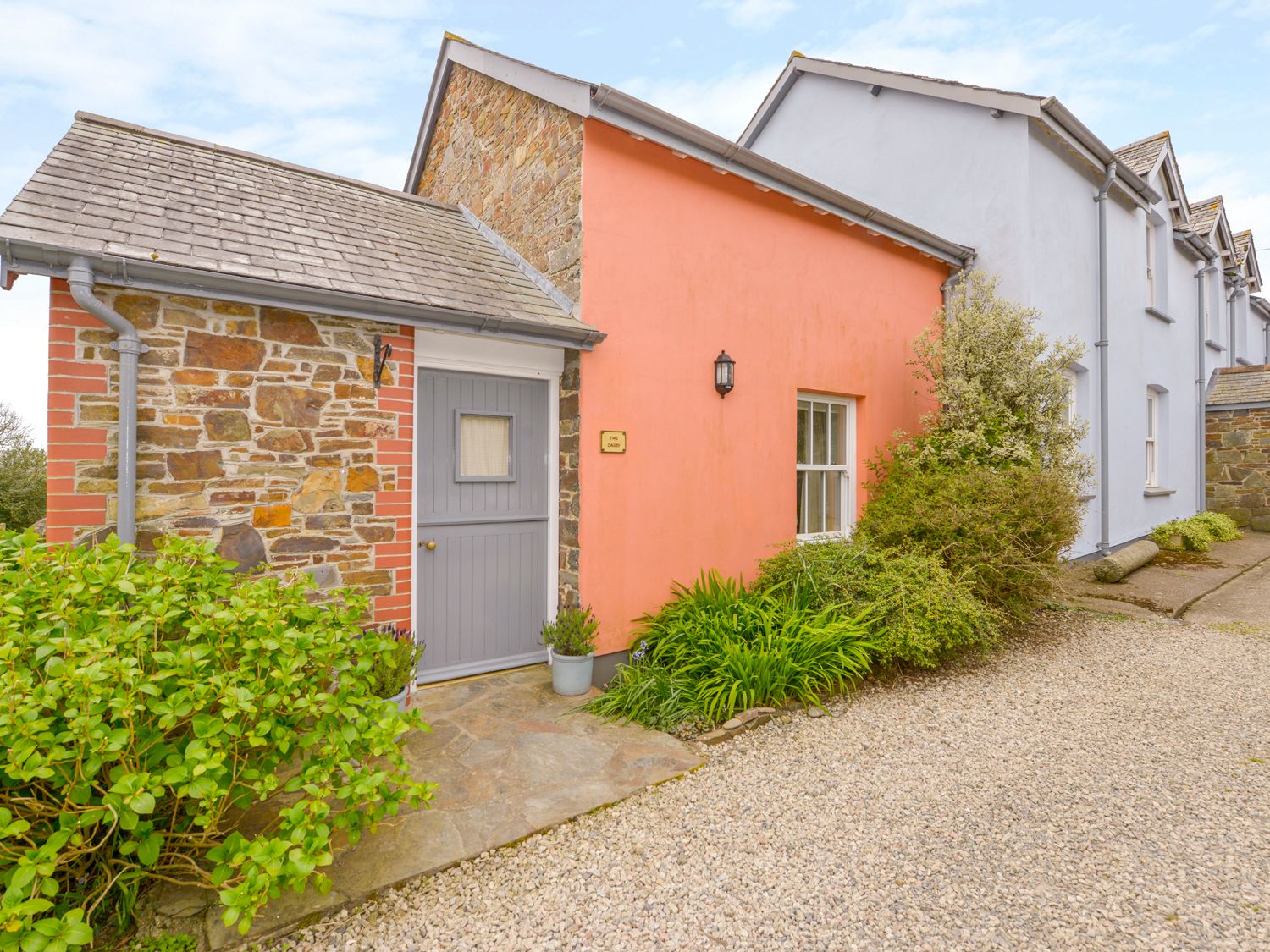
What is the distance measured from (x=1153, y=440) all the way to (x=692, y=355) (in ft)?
36.8

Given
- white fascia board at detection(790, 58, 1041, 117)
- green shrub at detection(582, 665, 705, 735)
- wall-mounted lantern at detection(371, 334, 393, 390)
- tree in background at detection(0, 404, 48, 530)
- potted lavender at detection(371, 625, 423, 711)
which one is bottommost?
green shrub at detection(582, 665, 705, 735)

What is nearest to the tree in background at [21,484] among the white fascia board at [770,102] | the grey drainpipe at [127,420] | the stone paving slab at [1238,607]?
the grey drainpipe at [127,420]

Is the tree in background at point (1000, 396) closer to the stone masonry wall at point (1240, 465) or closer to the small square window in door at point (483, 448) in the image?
the small square window in door at point (483, 448)

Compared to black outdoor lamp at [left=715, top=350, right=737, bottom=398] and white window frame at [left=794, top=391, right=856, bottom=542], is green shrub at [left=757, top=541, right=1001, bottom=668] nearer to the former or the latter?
white window frame at [left=794, top=391, right=856, bottom=542]

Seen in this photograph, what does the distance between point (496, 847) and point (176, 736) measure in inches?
59.4

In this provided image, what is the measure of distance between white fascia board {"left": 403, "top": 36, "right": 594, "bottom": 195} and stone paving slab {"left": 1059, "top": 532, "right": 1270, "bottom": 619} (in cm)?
673

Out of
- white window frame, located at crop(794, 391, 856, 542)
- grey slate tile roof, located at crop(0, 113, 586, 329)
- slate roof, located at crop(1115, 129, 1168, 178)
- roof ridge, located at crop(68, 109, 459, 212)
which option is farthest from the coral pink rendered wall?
slate roof, located at crop(1115, 129, 1168, 178)

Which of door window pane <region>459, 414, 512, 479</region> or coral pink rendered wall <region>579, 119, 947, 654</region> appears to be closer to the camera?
door window pane <region>459, 414, 512, 479</region>

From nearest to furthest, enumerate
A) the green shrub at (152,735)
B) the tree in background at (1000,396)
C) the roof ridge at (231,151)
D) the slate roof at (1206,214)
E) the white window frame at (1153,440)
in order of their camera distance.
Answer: the green shrub at (152,735), the roof ridge at (231,151), the tree in background at (1000,396), the white window frame at (1153,440), the slate roof at (1206,214)

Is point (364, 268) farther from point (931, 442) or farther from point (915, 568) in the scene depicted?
point (931, 442)

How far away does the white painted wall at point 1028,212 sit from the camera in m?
7.93

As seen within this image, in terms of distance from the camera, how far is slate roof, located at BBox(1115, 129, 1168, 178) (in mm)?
10117

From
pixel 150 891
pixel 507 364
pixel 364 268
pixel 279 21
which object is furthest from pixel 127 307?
pixel 279 21

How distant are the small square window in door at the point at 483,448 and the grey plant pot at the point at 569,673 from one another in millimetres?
1583
